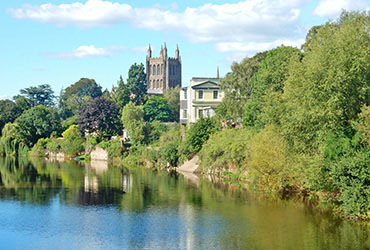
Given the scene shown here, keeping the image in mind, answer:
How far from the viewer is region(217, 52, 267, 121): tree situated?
71062 millimetres

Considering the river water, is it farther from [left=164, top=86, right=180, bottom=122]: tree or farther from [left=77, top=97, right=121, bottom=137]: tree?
[left=164, top=86, right=180, bottom=122]: tree

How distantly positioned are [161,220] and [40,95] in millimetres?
132932

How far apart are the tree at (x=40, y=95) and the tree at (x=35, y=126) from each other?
138 feet

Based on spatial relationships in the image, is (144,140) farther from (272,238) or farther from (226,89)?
(272,238)

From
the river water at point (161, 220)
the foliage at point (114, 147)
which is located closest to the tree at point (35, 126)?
the foliage at point (114, 147)

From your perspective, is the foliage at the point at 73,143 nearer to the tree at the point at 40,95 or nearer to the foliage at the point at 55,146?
the foliage at the point at 55,146

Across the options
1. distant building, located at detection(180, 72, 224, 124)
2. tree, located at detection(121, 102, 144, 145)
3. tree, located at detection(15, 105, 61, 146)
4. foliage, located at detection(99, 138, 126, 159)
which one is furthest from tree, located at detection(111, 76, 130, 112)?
distant building, located at detection(180, 72, 224, 124)

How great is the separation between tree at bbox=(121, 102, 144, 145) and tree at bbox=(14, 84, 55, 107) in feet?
226

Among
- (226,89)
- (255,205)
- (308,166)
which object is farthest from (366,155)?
(226,89)

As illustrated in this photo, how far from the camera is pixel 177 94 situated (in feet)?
460

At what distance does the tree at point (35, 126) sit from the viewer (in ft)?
372

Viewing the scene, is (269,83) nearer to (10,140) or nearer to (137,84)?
(10,140)

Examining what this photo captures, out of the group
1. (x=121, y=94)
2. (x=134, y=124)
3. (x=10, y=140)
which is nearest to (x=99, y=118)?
(x=134, y=124)

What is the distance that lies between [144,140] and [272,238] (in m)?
59.1
